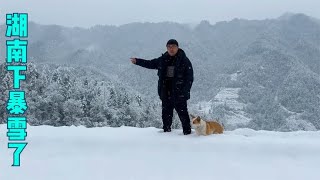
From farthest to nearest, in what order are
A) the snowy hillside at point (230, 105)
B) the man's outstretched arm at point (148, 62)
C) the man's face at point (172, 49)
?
1. the snowy hillside at point (230, 105)
2. the man's outstretched arm at point (148, 62)
3. the man's face at point (172, 49)

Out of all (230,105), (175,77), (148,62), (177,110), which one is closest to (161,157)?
(177,110)

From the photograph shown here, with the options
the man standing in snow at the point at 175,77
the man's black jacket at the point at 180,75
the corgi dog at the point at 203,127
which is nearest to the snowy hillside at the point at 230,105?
the corgi dog at the point at 203,127

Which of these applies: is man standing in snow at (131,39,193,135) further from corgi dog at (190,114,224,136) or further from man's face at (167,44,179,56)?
corgi dog at (190,114,224,136)

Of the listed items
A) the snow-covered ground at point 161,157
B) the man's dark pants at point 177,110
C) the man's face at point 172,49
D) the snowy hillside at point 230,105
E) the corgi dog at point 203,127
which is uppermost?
the man's face at point 172,49

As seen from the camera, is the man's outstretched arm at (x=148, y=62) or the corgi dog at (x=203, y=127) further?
the man's outstretched arm at (x=148, y=62)

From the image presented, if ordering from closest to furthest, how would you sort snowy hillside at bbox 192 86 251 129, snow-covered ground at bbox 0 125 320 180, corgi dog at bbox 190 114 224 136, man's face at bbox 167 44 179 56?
snow-covered ground at bbox 0 125 320 180 → man's face at bbox 167 44 179 56 → corgi dog at bbox 190 114 224 136 → snowy hillside at bbox 192 86 251 129

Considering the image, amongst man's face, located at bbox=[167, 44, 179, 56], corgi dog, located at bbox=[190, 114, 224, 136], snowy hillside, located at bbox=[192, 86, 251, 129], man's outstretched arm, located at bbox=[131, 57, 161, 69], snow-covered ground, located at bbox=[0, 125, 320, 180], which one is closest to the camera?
snow-covered ground, located at bbox=[0, 125, 320, 180]

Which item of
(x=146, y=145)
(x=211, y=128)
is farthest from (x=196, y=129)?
(x=146, y=145)

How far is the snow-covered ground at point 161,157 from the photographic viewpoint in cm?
762

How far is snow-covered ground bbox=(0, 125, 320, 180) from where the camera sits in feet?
25.0

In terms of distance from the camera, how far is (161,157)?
8266mm

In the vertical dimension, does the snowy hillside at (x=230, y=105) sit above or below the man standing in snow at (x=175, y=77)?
below

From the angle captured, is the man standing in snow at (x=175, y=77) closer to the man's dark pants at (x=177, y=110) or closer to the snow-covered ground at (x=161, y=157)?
the man's dark pants at (x=177, y=110)

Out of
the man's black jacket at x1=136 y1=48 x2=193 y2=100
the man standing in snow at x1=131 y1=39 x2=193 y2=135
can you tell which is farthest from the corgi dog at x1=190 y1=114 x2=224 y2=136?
the man's black jacket at x1=136 y1=48 x2=193 y2=100
